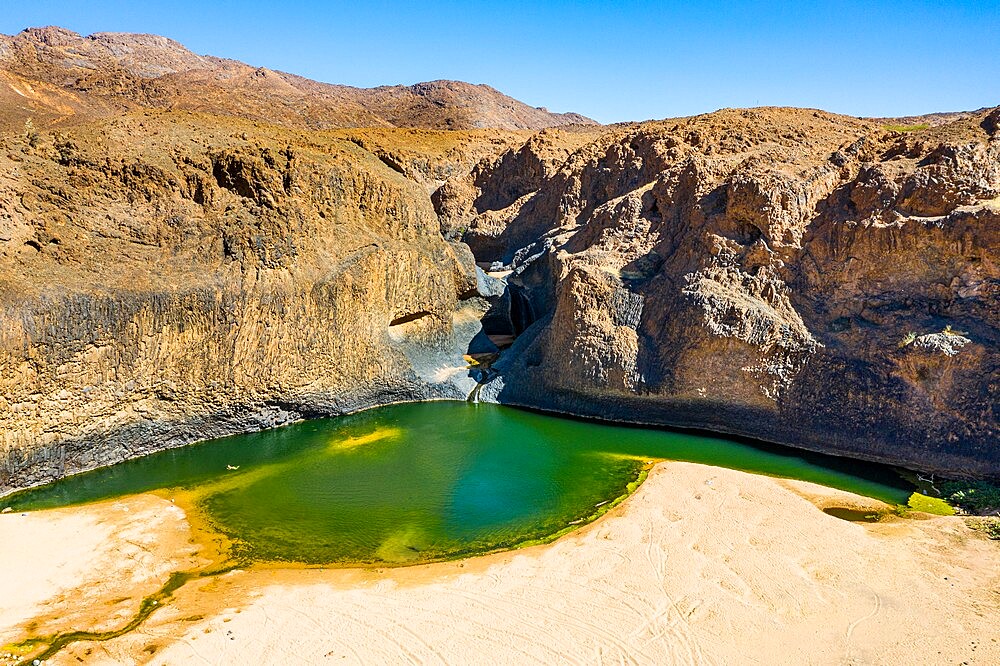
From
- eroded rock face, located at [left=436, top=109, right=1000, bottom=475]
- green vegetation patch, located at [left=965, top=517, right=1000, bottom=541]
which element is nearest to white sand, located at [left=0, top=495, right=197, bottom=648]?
eroded rock face, located at [left=436, top=109, right=1000, bottom=475]

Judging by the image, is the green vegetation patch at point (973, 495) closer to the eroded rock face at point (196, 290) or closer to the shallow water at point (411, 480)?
the shallow water at point (411, 480)

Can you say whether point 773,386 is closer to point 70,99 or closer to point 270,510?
point 270,510

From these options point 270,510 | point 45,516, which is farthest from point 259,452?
point 45,516

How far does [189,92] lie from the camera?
227 ft

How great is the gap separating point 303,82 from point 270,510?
101 m

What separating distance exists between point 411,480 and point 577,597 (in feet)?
17.8

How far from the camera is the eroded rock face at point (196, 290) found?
1250 cm

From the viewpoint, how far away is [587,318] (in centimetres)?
1683

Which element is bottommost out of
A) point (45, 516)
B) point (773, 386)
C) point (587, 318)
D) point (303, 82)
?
point (45, 516)

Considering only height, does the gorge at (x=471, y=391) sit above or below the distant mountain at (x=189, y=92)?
below

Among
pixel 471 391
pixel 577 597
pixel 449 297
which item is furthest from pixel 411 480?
pixel 449 297

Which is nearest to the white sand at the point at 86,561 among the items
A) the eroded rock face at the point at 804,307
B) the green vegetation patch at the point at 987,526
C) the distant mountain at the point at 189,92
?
the eroded rock face at the point at 804,307

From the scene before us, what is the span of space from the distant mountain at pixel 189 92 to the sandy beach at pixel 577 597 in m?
45.3

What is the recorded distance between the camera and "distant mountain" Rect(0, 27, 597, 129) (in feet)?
182
